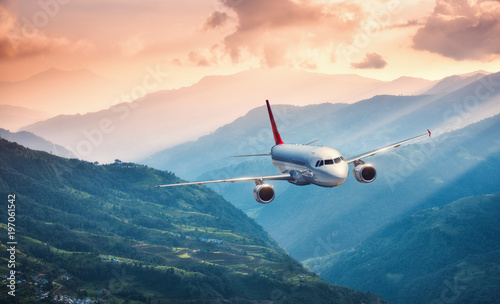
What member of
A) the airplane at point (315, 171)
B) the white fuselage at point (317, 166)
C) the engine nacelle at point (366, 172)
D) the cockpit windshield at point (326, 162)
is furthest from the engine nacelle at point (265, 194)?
the engine nacelle at point (366, 172)

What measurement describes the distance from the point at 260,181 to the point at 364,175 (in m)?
19.2

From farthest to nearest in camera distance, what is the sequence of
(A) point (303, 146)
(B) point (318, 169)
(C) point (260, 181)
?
1. (A) point (303, 146)
2. (C) point (260, 181)
3. (B) point (318, 169)

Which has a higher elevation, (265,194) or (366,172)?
(366,172)

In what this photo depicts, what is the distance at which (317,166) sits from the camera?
7700 cm

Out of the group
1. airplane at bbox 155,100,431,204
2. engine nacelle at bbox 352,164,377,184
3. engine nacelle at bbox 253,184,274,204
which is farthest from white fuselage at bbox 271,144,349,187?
engine nacelle at bbox 253,184,274,204

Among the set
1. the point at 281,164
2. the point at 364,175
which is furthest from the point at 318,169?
the point at 281,164

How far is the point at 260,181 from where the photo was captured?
269 feet

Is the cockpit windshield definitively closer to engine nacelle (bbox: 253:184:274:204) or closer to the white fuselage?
the white fuselage

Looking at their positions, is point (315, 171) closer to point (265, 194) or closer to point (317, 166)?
point (317, 166)

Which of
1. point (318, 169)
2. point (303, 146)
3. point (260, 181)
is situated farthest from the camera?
point (303, 146)

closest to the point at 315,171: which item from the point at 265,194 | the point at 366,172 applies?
the point at 265,194

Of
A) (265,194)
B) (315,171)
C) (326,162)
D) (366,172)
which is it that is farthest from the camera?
(366,172)

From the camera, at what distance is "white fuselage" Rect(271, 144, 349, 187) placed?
246 feet

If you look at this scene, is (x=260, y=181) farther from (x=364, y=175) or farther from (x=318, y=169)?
(x=364, y=175)
